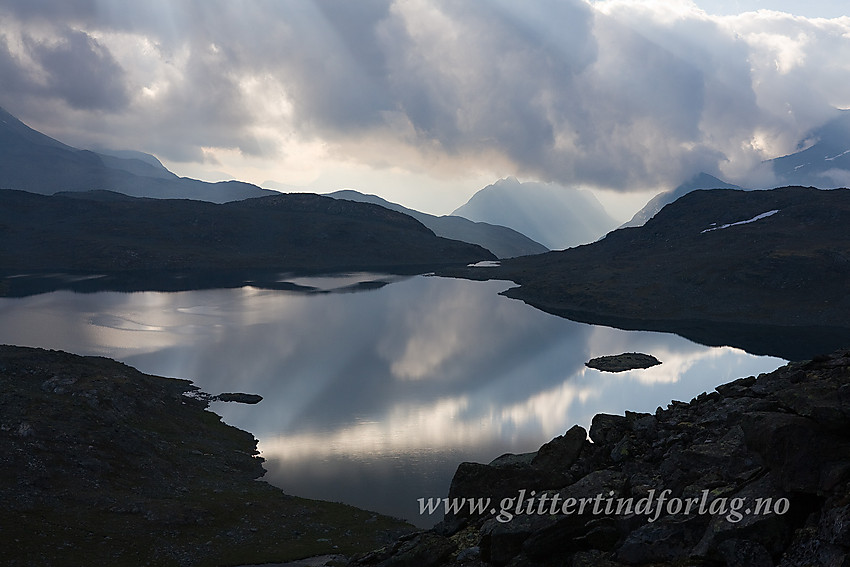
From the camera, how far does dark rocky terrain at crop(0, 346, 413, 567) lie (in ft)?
128

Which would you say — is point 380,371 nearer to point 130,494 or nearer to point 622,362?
point 622,362

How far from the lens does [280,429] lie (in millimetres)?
72188

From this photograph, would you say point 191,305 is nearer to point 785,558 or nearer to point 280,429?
point 280,429

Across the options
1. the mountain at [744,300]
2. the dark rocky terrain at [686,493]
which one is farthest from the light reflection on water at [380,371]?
the dark rocky terrain at [686,493]

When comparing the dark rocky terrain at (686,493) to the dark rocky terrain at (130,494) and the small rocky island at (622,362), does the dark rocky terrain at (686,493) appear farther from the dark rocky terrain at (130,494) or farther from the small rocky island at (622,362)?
the small rocky island at (622,362)

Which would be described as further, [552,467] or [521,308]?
[521,308]

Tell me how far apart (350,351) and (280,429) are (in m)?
47.0

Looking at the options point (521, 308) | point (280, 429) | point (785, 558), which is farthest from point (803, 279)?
point (785, 558)

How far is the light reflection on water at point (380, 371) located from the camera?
6259 cm

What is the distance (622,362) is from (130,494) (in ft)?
294

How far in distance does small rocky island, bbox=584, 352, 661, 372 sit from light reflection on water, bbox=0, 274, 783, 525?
279 centimetres

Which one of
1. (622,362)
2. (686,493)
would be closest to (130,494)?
(686,493)

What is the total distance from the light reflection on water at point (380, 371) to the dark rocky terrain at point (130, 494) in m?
5.66

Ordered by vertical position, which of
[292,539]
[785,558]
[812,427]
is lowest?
[292,539]
